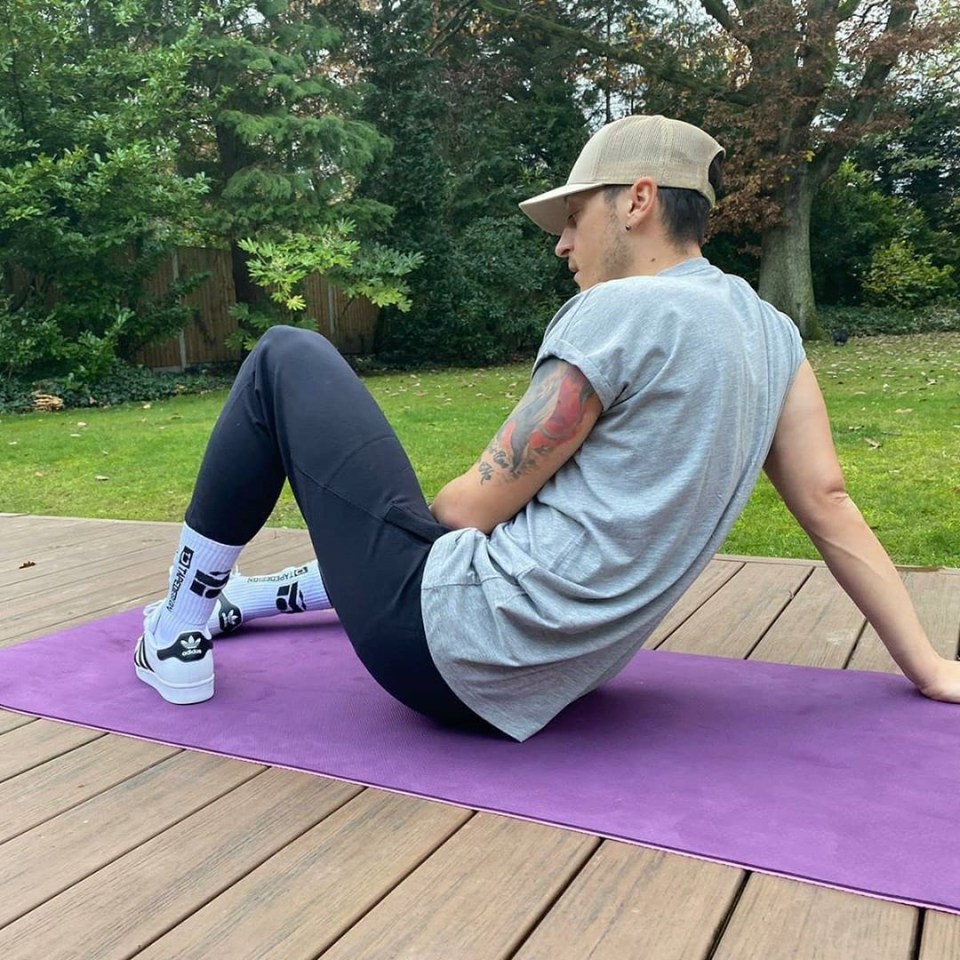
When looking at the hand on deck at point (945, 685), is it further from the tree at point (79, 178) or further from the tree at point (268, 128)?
the tree at point (268, 128)

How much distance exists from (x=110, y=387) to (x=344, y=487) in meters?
8.61

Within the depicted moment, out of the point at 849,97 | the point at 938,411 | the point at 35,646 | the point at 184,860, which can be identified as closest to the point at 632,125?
the point at 184,860

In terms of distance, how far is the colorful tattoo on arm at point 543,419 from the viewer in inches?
55.3

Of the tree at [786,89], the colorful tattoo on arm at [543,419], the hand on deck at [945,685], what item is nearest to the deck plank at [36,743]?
the colorful tattoo on arm at [543,419]

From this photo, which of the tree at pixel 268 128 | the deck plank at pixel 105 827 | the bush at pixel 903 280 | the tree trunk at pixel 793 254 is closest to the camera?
the deck plank at pixel 105 827

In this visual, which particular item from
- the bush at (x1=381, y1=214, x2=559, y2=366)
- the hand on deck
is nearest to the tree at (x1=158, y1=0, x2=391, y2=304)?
the bush at (x1=381, y1=214, x2=559, y2=366)

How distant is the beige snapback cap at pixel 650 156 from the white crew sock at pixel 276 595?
45.5 inches

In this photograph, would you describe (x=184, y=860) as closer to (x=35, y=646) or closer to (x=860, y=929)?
(x=860, y=929)

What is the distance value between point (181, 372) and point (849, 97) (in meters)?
9.67

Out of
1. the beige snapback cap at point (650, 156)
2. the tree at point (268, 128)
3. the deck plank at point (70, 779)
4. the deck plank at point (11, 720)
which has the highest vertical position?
the tree at point (268, 128)

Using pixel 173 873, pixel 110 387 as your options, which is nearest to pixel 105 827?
pixel 173 873

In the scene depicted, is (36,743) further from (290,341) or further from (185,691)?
(290,341)

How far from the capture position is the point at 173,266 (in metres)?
11.0

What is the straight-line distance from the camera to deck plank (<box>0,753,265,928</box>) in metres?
1.24
